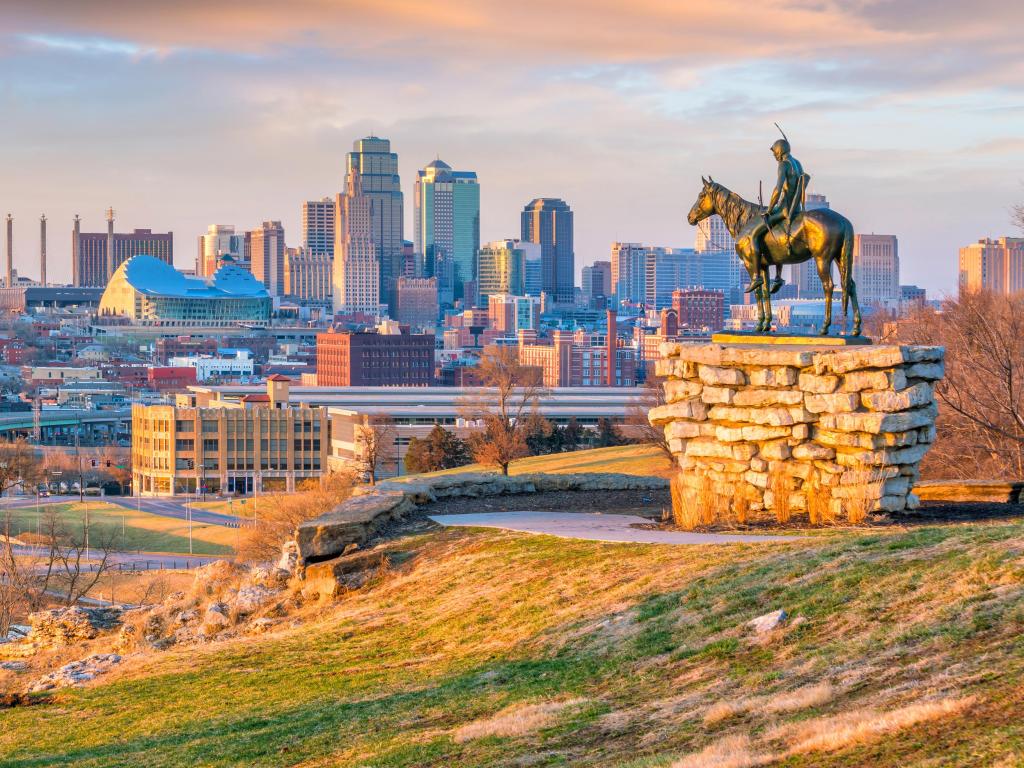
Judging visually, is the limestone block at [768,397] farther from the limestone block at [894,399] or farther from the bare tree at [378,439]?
the bare tree at [378,439]

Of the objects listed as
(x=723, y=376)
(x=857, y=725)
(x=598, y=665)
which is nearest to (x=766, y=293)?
(x=723, y=376)

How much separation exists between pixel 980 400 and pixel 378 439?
42121 mm

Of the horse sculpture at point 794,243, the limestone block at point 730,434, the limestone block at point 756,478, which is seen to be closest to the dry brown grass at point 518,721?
the limestone block at point 756,478

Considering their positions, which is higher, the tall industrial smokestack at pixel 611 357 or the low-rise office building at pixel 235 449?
the tall industrial smokestack at pixel 611 357

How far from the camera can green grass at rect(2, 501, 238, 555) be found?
60406 mm

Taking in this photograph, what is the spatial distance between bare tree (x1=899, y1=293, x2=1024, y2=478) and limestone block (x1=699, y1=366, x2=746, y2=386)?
1201 centimetres

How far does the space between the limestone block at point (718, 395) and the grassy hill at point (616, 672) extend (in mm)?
2444

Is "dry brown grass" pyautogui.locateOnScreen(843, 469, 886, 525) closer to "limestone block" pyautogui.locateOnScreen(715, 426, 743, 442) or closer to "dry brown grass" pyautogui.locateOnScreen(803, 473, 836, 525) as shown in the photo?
"dry brown grass" pyautogui.locateOnScreen(803, 473, 836, 525)

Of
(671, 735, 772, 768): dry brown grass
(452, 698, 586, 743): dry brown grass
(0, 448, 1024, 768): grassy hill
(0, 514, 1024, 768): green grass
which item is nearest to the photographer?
(671, 735, 772, 768): dry brown grass

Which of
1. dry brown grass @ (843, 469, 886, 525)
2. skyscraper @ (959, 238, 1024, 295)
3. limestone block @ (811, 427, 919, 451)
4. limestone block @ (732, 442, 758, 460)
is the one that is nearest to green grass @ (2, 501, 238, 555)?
limestone block @ (732, 442, 758, 460)

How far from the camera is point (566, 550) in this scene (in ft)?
50.8

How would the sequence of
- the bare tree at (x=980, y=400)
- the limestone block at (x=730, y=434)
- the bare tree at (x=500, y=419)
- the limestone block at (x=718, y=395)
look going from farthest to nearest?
the bare tree at (x=500, y=419)
the bare tree at (x=980, y=400)
the limestone block at (x=718, y=395)
the limestone block at (x=730, y=434)

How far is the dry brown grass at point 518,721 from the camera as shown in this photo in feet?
32.2

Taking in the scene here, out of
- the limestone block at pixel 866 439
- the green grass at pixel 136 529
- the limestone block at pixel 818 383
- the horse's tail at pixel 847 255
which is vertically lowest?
the green grass at pixel 136 529
